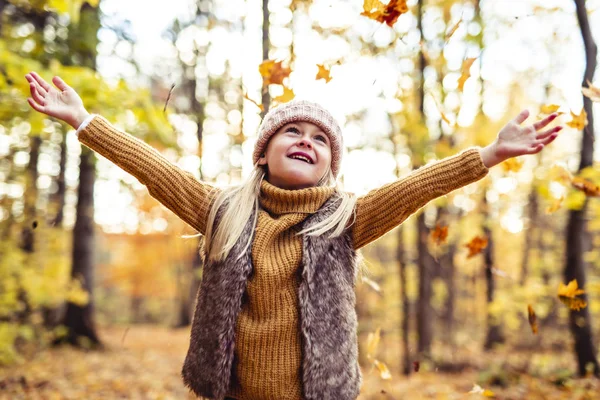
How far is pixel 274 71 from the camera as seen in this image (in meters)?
2.94

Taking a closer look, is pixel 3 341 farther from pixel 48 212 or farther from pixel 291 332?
pixel 291 332

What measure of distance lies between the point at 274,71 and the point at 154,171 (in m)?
1.21

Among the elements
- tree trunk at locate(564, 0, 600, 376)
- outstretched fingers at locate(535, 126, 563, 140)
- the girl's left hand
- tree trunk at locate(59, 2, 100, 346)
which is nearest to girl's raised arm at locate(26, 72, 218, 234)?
the girl's left hand

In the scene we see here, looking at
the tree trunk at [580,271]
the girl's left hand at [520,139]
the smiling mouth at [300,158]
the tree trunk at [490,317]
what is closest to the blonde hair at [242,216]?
the smiling mouth at [300,158]

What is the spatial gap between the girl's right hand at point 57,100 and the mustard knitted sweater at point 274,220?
96mm

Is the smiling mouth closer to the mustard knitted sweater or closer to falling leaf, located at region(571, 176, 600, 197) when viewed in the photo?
the mustard knitted sweater

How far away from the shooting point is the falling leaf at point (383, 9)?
93.0 inches

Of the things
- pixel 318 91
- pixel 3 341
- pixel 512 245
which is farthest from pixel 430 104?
pixel 512 245

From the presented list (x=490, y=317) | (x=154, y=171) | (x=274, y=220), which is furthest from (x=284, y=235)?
(x=490, y=317)

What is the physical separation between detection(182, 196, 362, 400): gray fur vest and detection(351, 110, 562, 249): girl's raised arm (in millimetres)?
142

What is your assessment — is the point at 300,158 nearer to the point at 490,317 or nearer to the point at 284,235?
the point at 284,235

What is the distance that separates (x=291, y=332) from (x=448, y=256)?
1190 cm

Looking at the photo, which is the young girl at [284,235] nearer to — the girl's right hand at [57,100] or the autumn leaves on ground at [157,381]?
the girl's right hand at [57,100]

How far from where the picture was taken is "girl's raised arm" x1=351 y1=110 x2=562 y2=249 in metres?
1.82
